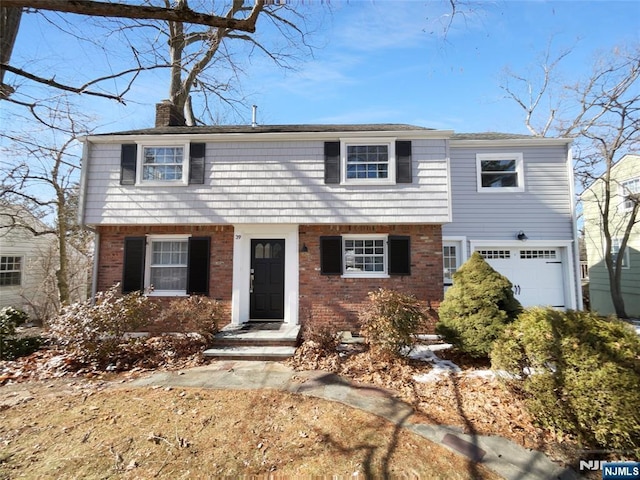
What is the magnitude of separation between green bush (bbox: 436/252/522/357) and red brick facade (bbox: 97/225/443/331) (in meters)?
1.50

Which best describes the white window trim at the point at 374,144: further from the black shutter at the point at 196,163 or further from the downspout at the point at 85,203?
the downspout at the point at 85,203

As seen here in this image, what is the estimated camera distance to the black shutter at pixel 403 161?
A: 25.0ft

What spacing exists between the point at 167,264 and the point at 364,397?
6401mm

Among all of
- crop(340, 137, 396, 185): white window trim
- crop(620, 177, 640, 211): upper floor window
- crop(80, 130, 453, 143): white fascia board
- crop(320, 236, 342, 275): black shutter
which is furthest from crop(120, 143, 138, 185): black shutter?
crop(620, 177, 640, 211): upper floor window

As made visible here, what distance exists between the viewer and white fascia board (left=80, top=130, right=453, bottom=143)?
7582 mm

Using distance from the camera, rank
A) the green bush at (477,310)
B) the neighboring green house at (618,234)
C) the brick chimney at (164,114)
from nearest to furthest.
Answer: the green bush at (477,310)
the brick chimney at (164,114)
the neighboring green house at (618,234)

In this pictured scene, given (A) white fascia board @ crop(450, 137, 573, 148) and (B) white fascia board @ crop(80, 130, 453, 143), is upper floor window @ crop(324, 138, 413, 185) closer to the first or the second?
(B) white fascia board @ crop(80, 130, 453, 143)

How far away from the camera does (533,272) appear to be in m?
9.27

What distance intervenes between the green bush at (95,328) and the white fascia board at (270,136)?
14.7 ft

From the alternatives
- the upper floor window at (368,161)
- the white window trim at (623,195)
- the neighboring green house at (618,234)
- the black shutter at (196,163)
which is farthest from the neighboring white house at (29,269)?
the white window trim at (623,195)

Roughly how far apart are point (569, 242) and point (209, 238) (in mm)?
10965

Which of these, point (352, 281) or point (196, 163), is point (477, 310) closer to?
point (352, 281)

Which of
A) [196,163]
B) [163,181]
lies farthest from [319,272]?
[163,181]

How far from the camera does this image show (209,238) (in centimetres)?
786
